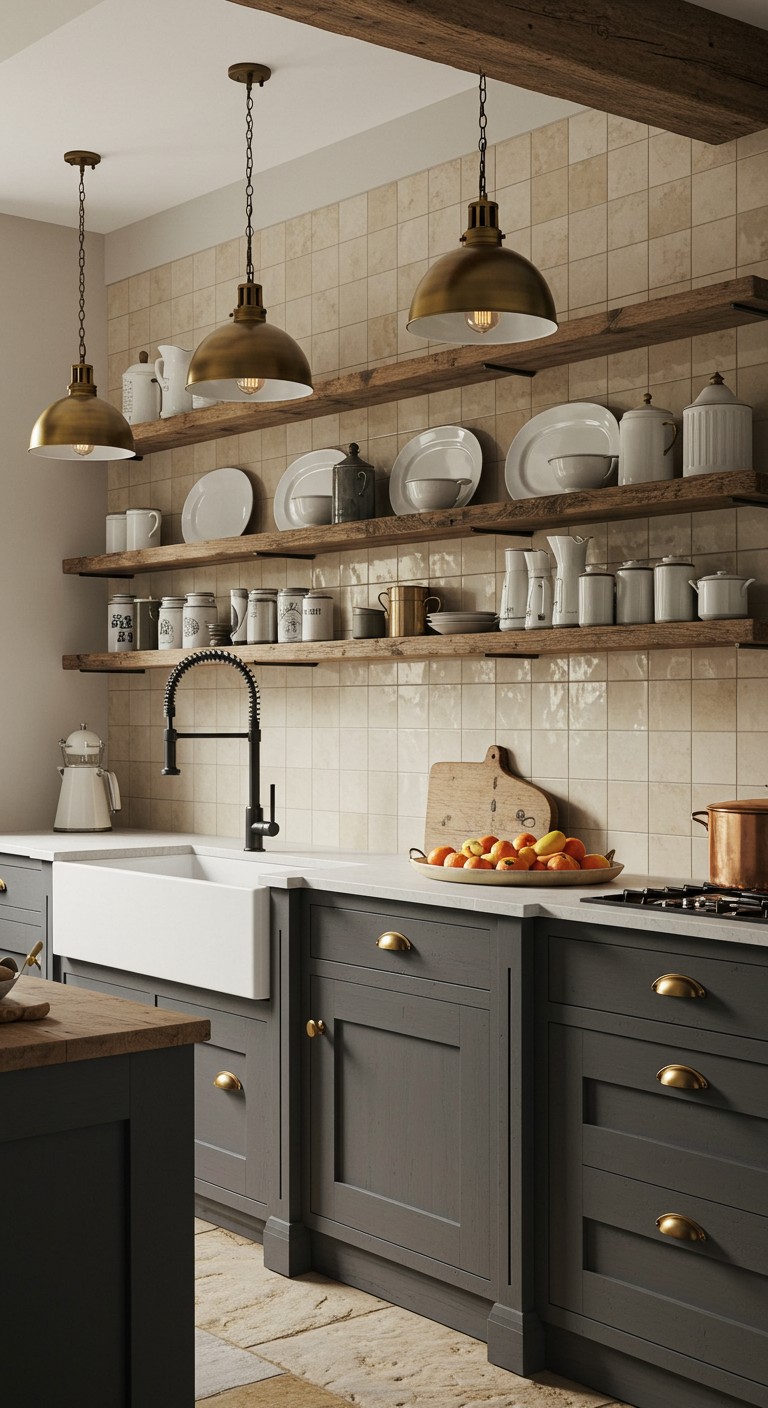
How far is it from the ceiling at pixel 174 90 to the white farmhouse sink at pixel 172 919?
2.05 metres

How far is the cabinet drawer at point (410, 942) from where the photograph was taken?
2.90 meters

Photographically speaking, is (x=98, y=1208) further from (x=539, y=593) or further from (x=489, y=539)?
(x=489, y=539)

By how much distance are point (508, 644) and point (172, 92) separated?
70.9 inches

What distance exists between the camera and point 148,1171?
6.26 feet

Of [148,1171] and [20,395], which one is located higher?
[20,395]

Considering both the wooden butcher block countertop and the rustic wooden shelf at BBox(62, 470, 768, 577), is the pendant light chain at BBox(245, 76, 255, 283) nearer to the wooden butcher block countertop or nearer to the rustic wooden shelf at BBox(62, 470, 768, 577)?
the rustic wooden shelf at BBox(62, 470, 768, 577)

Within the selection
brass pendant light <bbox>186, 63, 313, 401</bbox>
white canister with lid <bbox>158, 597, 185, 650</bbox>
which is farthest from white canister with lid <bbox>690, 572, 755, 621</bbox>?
white canister with lid <bbox>158, 597, 185, 650</bbox>

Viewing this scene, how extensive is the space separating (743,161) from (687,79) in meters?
0.31

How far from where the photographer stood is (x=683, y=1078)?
8.23 ft

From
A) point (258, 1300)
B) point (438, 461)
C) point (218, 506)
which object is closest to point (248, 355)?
point (438, 461)

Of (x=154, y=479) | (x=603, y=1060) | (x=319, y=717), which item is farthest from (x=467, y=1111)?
(x=154, y=479)

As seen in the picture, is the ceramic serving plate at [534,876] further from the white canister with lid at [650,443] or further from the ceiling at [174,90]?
the ceiling at [174,90]

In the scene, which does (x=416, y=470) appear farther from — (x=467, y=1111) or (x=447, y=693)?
(x=467, y=1111)

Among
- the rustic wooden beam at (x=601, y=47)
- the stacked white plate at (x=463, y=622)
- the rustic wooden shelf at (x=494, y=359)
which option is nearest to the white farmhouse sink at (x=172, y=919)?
the stacked white plate at (x=463, y=622)
